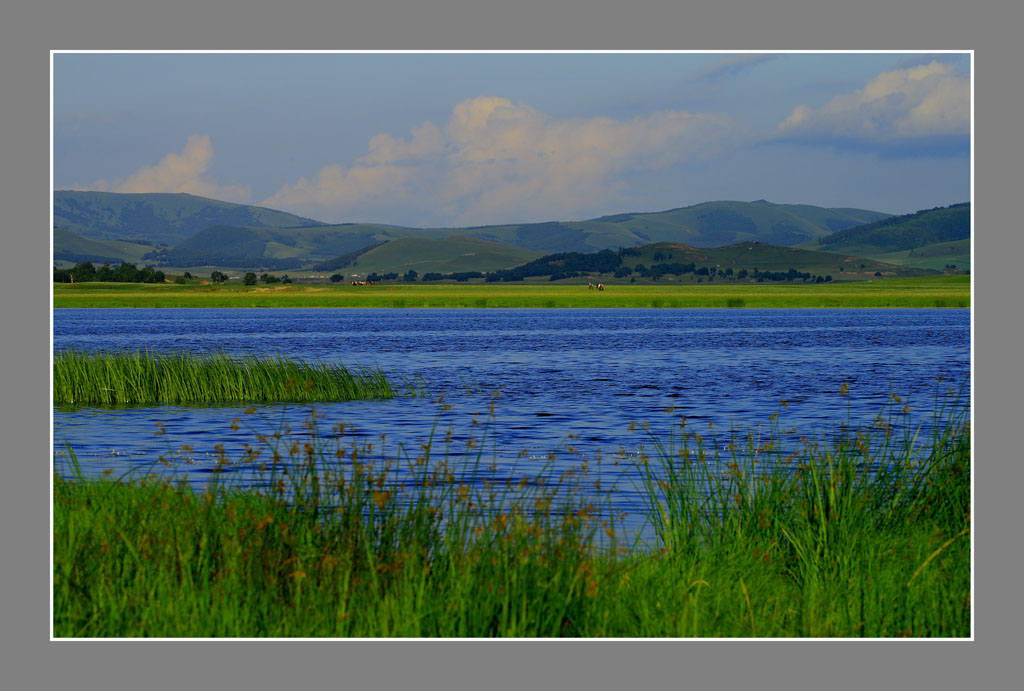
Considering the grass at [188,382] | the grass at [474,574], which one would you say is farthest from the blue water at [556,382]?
the grass at [474,574]

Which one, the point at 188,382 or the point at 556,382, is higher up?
the point at 188,382

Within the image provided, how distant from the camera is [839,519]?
469 inches

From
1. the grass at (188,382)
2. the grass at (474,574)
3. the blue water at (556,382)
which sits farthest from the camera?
the grass at (188,382)

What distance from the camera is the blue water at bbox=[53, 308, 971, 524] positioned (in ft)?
84.6

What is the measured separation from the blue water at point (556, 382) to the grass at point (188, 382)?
111 cm

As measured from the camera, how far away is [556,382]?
4259 centimetres

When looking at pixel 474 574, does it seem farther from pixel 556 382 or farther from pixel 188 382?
pixel 556 382

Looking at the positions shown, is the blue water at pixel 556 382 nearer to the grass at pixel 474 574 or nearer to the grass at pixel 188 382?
the grass at pixel 188 382

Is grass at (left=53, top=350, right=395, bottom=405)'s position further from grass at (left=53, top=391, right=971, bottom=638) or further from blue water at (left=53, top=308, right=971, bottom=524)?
→ grass at (left=53, top=391, right=971, bottom=638)

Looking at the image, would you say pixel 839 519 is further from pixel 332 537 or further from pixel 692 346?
pixel 692 346

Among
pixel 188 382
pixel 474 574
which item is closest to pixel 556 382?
pixel 188 382

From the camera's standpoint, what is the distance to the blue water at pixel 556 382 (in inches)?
1015

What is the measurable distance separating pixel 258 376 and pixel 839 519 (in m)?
25.1

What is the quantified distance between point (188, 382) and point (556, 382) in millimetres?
14563
